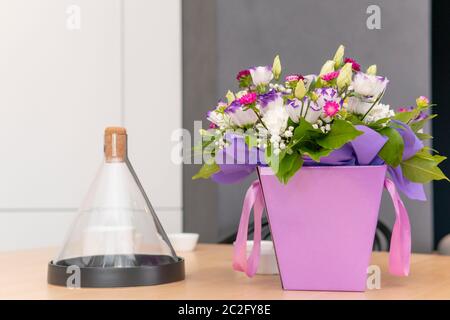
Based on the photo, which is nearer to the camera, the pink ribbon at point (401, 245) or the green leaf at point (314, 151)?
the green leaf at point (314, 151)

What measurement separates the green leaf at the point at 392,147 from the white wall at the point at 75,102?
57.7 inches

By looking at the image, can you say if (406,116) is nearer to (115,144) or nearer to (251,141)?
(251,141)

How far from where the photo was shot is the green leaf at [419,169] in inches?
37.8

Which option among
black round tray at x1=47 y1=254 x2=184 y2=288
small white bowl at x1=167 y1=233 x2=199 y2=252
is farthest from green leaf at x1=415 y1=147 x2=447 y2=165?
small white bowl at x1=167 y1=233 x2=199 y2=252

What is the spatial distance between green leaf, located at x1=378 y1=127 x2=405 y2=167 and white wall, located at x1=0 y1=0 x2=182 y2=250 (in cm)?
146

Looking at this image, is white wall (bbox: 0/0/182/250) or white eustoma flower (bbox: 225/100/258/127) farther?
white wall (bbox: 0/0/182/250)

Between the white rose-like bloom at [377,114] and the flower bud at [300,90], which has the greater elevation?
the flower bud at [300,90]

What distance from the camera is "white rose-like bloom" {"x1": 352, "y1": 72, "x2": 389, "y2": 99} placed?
2.96 ft

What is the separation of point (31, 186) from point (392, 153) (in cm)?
151

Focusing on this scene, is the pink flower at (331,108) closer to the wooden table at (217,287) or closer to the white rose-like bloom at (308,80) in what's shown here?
the white rose-like bloom at (308,80)

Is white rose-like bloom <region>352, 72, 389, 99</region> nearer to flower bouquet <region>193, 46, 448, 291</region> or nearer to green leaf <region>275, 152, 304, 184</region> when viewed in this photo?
flower bouquet <region>193, 46, 448, 291</region>

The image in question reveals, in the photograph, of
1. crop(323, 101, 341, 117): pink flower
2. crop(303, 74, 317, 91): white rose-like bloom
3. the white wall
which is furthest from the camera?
the white wall

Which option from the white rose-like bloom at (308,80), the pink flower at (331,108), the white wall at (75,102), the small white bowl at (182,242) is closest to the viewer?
the pink flower at (331,108)

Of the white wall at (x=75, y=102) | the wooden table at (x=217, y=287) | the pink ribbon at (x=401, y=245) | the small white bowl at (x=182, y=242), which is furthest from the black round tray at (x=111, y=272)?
the white wall at (x=75, y=102)
